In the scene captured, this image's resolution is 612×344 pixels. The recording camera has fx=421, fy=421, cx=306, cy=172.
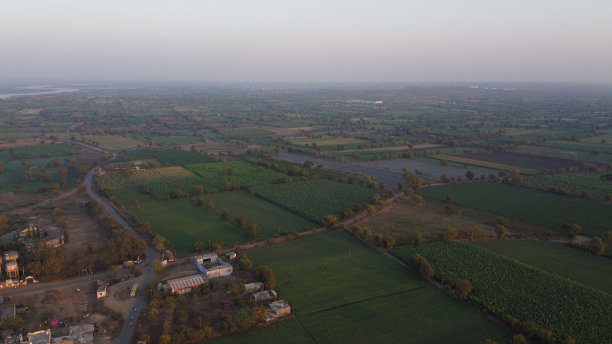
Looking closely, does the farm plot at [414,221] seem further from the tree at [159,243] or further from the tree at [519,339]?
the tree at [159,243]

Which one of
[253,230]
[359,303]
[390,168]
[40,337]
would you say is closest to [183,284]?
[40,337]

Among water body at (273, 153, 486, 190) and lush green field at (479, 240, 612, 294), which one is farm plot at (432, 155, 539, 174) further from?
lush green field at (479, 240, 612, 294)

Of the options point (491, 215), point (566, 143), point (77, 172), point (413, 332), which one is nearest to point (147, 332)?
point (413, 332)

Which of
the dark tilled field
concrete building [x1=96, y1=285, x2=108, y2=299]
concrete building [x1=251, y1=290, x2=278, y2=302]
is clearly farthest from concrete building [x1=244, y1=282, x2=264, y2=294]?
the dark tilled field

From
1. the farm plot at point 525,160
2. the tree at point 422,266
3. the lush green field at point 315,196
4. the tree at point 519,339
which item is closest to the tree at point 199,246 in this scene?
the lush green field at point 315,196

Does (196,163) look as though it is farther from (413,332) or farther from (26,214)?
(413,332)

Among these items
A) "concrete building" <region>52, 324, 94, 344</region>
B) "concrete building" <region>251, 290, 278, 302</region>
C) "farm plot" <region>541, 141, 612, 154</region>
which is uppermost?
A: "farm plot" <region>541, 141, 612, 154</region>

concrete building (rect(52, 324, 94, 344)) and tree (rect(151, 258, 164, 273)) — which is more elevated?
tree (rect(151, 258, 164, 273))

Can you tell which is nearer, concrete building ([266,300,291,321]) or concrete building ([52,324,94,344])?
concrete building ([52,324,94,344])

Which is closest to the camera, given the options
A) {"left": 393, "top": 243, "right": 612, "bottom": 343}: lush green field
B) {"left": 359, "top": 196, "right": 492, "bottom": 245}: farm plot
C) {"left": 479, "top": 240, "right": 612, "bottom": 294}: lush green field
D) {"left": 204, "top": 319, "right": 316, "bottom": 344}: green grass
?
{"left": 204, "top": 319, "right": 316, "bottom": 344}: green grass
